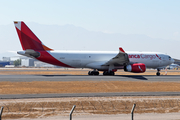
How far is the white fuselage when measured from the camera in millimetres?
46844

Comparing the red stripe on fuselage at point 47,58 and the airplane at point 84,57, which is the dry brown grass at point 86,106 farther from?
the red stripe on fuselage at point 47,58

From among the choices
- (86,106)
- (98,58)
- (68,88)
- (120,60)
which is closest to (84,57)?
(98,58)

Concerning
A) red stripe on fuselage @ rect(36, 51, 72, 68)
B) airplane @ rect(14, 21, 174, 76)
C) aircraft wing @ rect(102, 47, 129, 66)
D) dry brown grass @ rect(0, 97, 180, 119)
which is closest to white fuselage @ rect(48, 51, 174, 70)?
airplane @ rect(14, 21, 174, 76)

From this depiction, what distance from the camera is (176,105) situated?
19891mm

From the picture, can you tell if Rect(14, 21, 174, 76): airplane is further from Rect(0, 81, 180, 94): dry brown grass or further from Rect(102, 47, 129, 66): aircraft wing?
Rect(0, 81, 180, 94): dry brown grass

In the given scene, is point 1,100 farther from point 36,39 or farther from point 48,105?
point 36,39

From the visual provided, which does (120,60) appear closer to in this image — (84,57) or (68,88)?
(84,57)

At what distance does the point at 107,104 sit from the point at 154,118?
4.90m

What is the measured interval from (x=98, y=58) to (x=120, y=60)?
5111mm

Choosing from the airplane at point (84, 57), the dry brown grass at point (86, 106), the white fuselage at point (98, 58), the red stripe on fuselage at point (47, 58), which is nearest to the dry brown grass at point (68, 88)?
the dry brown grass at point (86, 106)

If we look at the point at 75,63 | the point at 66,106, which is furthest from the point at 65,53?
the point at 66,106

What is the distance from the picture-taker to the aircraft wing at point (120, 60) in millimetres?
44713

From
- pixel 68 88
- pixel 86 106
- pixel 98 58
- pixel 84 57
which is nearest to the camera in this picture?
pixel 86 106

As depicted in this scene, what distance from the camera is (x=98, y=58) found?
4900 cm
